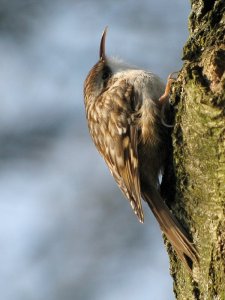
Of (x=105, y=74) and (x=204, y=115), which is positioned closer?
(x=204, y=115)

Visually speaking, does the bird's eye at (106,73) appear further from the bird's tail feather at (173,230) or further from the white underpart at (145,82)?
the bird's tail feather at (173,230)

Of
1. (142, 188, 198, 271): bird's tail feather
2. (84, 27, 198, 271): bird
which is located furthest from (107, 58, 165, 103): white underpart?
(142, 188, 198, 271): bird's tail feather

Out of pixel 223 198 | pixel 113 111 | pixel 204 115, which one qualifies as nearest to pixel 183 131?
pixel 204 115

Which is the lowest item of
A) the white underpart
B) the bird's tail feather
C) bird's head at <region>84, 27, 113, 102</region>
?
the bird's tail feather

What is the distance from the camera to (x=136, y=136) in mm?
2240

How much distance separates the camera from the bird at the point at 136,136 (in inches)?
75.6

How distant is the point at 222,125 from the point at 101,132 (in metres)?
1.13

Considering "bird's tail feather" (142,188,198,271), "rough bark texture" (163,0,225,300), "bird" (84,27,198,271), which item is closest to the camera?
"rough bark texture" (163,0,225,300)

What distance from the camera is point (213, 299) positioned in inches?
61.7

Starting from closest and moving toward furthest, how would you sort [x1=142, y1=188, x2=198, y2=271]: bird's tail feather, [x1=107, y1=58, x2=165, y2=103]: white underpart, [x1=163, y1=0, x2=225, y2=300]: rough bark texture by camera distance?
1. [x1=163, y1=0, x2=225, y2=300]: rough bark texture
2. [x1=142, y1=188, x2=198, y2=271]: bird's tail feather
3. [x1=107, y1=58, x2=165, y2=103]: white underpart

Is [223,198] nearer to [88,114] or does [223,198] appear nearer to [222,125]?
[222,125]

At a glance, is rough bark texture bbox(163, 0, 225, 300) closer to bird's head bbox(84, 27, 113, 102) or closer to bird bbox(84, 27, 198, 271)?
bird bbox(84, 27, 198, 271)

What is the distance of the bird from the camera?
1.92m

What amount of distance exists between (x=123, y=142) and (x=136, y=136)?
9 centimetres
